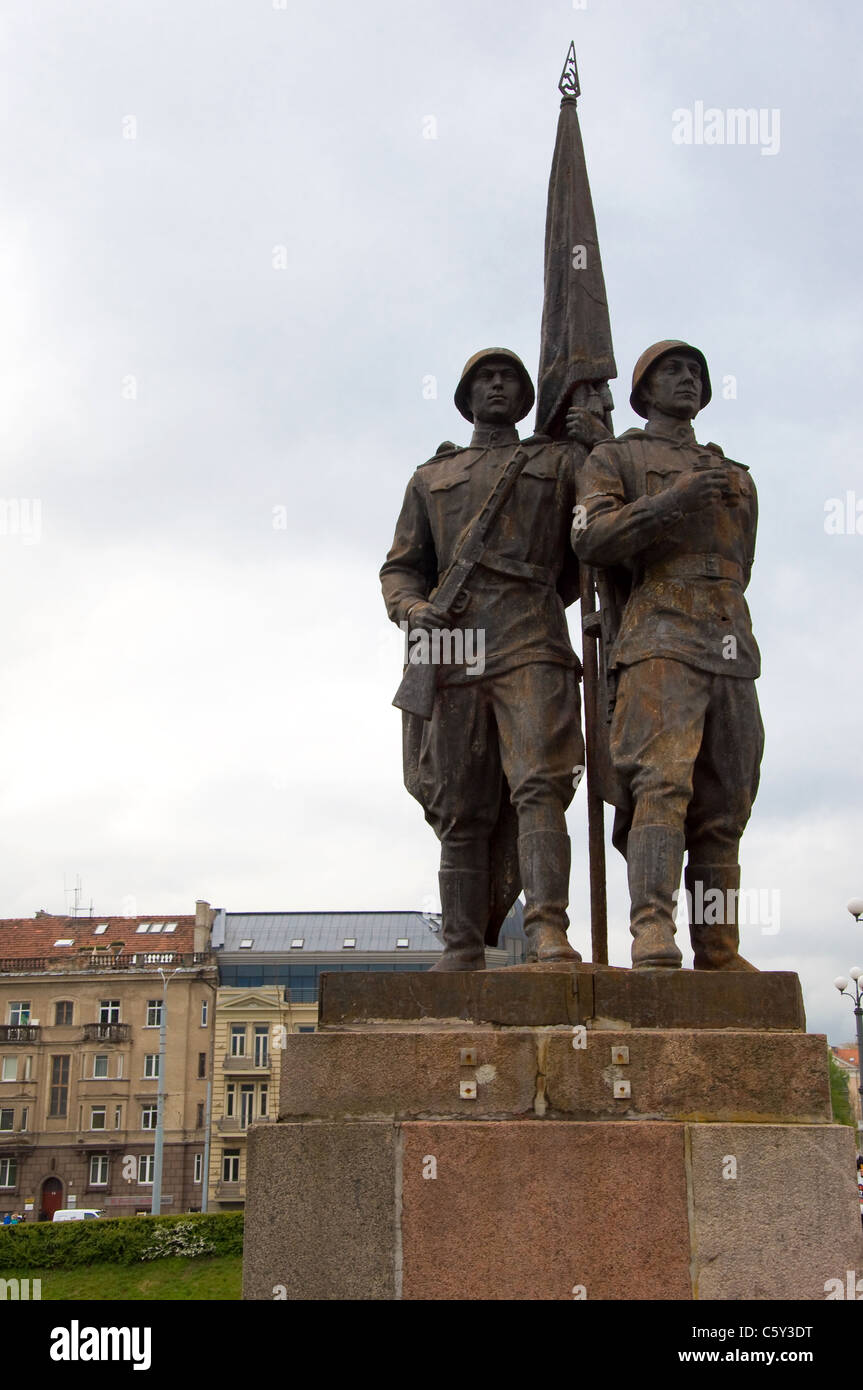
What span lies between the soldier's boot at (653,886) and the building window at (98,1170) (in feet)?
184

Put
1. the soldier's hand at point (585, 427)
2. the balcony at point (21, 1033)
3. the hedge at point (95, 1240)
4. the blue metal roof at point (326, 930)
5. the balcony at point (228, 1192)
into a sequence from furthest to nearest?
the blue metal roof at point (326, 930)
the balcony at point (21, 1033)
the balcony at point (228, 1192)
the hedge at point (95, 1240)
the soldier's hand at point (585, 427)

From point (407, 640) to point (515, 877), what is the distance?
1.41m

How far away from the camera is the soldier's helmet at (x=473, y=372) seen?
26.1ft

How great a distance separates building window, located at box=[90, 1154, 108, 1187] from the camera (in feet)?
187

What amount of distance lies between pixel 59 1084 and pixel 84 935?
7.55 metres

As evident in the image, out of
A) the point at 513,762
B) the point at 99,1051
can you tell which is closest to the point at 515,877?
the point at 513,762

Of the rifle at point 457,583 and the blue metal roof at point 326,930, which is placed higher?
the blue metal roof at point 326,930

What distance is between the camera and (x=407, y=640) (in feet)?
24.1

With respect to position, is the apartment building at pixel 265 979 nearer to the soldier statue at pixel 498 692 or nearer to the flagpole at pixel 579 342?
the flagpole at pixel 579 342

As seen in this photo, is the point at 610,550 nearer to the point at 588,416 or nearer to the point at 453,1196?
the point at 588,416

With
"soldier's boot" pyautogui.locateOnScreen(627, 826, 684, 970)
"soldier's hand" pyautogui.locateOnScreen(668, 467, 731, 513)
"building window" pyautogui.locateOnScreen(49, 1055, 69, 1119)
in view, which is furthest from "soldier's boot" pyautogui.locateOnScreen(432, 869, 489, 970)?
"building window" pyautogui.locateOnScreen(49, 1055, 69, 1119)

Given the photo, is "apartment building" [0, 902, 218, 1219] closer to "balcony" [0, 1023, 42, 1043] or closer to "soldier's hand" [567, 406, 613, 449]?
"balcony" [0, 1023, 42, 1043]

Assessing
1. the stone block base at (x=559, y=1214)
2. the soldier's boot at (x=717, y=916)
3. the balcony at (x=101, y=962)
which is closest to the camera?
the stone block base at (x=559, y=1214)

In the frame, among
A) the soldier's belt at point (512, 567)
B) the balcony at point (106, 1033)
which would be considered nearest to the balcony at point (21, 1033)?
the balcony at point (106, 1033)
